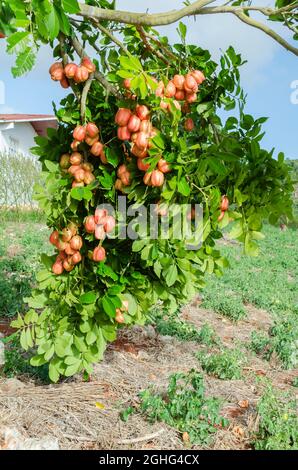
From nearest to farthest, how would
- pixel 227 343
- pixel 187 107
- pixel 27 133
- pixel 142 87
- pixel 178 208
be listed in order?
pixel 142 87 → pixel 178 208 → pixel 187 107 → pixel 227 343 → pixel 27 133

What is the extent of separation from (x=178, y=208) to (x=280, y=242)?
449 inches

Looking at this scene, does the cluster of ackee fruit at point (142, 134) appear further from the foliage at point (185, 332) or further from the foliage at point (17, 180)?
the foliage at point (17, 180)

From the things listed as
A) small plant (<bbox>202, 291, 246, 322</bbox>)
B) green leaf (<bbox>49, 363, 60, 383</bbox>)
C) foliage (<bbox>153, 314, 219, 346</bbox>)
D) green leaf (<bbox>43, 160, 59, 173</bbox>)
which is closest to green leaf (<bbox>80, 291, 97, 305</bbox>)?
green leaf (<bbox>49, 363, 60, 383</bbox>)

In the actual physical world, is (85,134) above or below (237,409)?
above

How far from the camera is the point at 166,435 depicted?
3.01 metres

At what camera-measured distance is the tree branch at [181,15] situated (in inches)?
106

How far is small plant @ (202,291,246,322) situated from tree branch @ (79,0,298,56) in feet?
11.9

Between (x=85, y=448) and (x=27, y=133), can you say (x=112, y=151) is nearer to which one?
(x=85, y=448)

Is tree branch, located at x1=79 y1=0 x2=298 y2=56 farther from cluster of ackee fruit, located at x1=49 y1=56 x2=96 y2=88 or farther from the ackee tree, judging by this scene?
cluster of ackee fruit, located at x1=49 y1=56 x2=96 y2=88

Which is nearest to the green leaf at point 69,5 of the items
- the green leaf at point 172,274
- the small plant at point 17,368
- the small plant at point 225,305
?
Answer: the green leaf at point 172,274

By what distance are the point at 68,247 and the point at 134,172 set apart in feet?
1.95

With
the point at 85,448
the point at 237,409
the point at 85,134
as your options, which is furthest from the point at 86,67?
the point at 237,409

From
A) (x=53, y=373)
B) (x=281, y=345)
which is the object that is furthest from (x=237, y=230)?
(x=281, y=345)

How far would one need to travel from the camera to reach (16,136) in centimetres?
2280
